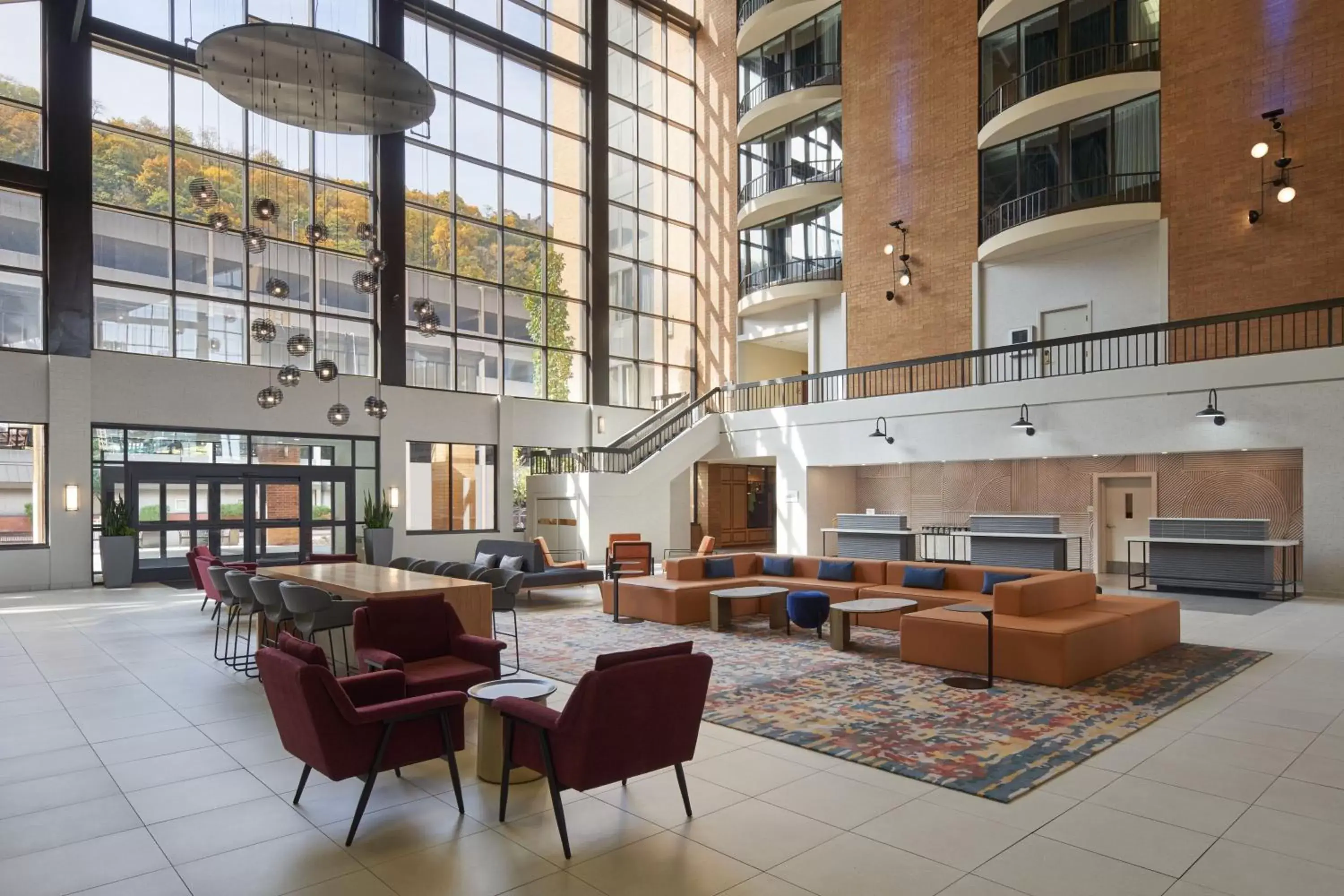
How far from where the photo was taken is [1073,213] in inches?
576

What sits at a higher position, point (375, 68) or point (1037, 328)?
point (375, 68)

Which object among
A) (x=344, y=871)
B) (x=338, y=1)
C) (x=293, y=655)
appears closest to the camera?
(x=344, y=871)

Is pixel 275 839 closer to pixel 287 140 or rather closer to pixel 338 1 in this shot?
pixel 287 140

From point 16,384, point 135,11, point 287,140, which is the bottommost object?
point 16,384

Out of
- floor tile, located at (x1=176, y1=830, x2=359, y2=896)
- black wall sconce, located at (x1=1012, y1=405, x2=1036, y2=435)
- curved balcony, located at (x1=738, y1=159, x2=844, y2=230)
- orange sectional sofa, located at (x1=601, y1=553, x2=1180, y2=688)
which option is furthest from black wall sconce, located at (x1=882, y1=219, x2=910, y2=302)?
floor tile, located at (x1=176, y1=830, x2=359, y2=896)

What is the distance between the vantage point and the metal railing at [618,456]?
19109mm

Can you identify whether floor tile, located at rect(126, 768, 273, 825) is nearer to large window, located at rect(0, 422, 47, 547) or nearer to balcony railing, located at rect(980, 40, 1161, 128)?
large window, located at rect(0, 422, 47, 547)

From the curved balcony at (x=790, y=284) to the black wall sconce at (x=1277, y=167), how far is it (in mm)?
8179

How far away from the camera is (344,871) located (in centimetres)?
350

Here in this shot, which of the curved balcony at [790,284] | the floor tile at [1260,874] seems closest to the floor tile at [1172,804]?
the floor tile at [1260,874]

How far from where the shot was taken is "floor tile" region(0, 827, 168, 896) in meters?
3.41

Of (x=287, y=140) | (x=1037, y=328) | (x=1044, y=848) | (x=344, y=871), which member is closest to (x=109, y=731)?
(x=344, y=871)

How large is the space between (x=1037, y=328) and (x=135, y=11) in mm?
17776

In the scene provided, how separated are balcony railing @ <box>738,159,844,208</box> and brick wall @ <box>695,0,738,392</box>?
2.16 ft
